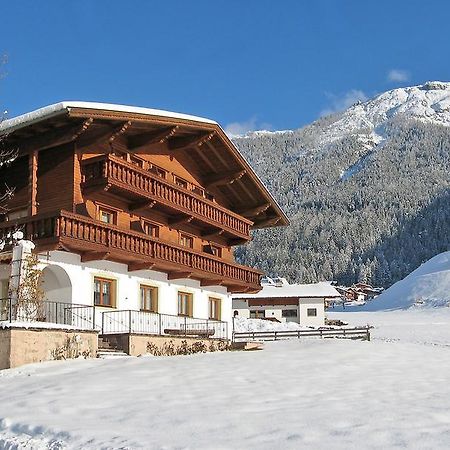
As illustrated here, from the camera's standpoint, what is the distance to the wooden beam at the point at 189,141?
85.9 ft

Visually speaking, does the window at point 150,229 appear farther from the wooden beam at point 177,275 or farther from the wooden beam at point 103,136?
the wooden beam at point 103,136

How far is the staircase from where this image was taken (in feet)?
61.0

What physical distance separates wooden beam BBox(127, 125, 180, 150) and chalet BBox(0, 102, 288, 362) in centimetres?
4

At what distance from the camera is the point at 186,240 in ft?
93.1

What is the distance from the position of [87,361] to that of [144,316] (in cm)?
747

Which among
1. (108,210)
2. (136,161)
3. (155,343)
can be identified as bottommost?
(155,343)

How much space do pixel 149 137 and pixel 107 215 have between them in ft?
10.9

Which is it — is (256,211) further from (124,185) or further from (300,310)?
(300,310)

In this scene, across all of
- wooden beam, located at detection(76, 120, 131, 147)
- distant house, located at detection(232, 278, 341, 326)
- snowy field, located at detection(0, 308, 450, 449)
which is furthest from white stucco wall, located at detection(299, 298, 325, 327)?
snowy field, located at detection(0, 308, 450, 449)

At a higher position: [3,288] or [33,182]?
[33,182]

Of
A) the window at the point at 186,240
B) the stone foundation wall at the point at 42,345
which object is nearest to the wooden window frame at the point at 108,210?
the window at the point at 186,240

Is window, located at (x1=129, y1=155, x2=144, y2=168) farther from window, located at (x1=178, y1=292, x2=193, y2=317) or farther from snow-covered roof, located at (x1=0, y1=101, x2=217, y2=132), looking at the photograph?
window, located at (x1=178, y1=292, x2=193, y2=317)

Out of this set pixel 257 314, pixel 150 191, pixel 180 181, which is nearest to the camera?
pixel 150 191

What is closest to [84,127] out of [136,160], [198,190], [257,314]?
[136,160]
